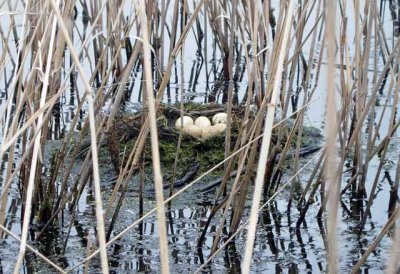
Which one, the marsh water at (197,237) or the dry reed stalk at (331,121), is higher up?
the dry reed stalk at (331,121)

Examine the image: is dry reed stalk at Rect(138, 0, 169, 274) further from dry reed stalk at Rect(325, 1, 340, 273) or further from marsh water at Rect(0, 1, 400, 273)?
marsh water at Rect(0, 1, 400, 273)

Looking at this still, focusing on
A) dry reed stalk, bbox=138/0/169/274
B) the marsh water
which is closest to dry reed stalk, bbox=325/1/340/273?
dry reed stalk, bbox=138/0/169/274

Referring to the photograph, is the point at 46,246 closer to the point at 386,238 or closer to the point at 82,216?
the point at 82,216

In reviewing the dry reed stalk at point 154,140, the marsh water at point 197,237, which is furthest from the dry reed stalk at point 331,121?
the marsh water at point 197,237

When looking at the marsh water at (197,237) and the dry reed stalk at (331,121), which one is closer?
the dry reed stalk at (331,121)

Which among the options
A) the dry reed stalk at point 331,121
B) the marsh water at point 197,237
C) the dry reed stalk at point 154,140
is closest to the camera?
the dry reed stalk at point 331,121

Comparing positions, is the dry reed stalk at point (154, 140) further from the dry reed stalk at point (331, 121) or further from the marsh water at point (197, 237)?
the marsh water at point (197, 237)

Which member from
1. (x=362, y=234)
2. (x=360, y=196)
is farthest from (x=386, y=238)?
(x=360, y=196)

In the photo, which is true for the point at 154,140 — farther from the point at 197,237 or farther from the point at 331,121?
the point at 197,237

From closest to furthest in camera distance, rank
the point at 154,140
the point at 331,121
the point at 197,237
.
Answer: the point at 331,121
the point at 154,140
the point at 197,237

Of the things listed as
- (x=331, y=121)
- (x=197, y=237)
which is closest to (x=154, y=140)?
(x=331, y=121)

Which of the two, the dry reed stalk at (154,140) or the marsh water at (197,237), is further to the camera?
the marsh water at (197,237)

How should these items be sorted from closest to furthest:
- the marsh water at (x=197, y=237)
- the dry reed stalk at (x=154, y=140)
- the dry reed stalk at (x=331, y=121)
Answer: the dry reed stalk at (x=331, y=121) < the dry reed stalk at (x=154, y=140) < the marsh water at (x=197, y=237)

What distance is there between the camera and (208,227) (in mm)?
2742
